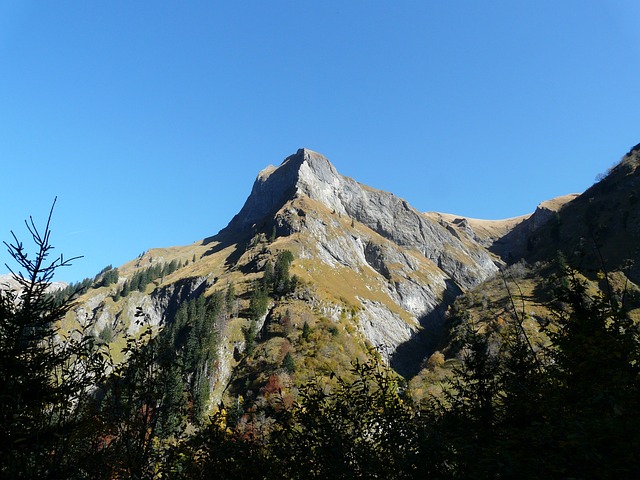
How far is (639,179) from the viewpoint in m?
159

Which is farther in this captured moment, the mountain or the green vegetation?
the mountain

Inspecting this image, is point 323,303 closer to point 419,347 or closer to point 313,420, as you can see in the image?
point 419,347

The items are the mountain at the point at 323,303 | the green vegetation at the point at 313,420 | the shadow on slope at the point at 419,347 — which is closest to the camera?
the green vegetation at the point at 313,420

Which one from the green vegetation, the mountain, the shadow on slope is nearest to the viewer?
the green vegetation

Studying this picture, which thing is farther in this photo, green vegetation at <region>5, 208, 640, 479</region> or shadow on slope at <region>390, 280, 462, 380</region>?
shadow on slope at <region>390, 280, 462, 380</region>

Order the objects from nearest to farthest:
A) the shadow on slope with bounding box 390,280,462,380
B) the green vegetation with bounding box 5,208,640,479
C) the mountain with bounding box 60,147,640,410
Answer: the green vegetation with bounding box 5,208,640,479 < the mountain with bounding box 60,147,640,410 < the shadow on slope with bounding box 390,280,462,380

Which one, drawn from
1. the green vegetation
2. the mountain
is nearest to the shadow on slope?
the mountain

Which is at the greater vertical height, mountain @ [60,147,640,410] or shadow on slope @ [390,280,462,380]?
mountain @ [60,147,640,410]

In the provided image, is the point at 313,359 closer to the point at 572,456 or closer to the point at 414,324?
the point at 414,324

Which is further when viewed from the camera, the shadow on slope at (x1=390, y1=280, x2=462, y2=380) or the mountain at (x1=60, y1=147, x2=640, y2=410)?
the shadow on slope at (x1=390, y1=280, x2=462, y2=380)

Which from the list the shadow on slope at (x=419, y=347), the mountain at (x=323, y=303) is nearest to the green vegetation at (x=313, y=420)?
the mountain at (x=323, y=303)

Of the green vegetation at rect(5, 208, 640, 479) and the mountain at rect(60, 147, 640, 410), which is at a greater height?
the mountain at rect(60, 147, 640, 410)

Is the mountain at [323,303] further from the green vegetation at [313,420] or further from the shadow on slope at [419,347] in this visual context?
the green vegetation at [313,420]

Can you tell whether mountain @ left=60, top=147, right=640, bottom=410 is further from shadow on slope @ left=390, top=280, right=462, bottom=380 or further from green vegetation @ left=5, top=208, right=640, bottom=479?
green vegetation @ left=5, top=208, right=640, bottom=479
